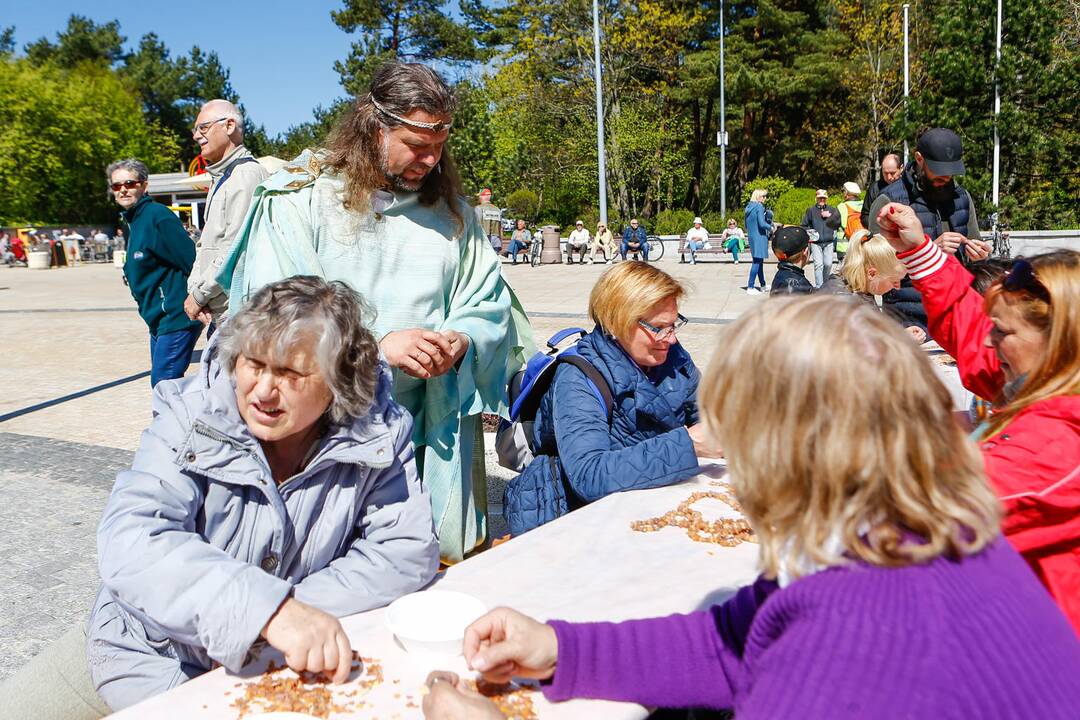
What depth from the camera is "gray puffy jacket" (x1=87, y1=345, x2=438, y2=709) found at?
5.55 feet

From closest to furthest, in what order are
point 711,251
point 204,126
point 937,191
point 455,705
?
point 455,705 < point 204,126 < point 937,191 < point 711,251

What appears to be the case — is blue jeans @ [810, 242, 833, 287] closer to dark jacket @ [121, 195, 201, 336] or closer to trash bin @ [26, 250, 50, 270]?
dark jacket @ [121, 195, 201, 336]

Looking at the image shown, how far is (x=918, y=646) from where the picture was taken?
105 centimetres

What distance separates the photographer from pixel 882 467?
1.12 metres

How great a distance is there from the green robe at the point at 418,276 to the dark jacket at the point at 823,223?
37.7 feet

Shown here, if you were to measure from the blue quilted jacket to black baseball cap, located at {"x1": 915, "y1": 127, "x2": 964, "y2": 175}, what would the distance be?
11.0ft

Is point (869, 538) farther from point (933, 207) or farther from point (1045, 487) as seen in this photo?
point (933, 207)

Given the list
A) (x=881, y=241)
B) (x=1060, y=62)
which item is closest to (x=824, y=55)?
(x=1060, y=62)

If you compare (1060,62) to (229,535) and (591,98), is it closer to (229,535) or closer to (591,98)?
(591,98)

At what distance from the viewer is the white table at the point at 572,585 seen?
1.55 metres

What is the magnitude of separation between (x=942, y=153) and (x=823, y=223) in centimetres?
847

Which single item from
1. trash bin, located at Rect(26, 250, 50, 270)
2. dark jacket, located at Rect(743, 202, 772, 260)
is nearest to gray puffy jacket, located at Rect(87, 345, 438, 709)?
dark jacket, located at Rect(743, 202, 772, 260)

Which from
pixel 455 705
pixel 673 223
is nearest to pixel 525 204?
pixel 673 223

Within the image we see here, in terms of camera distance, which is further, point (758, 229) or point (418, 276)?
point (758, 229)
